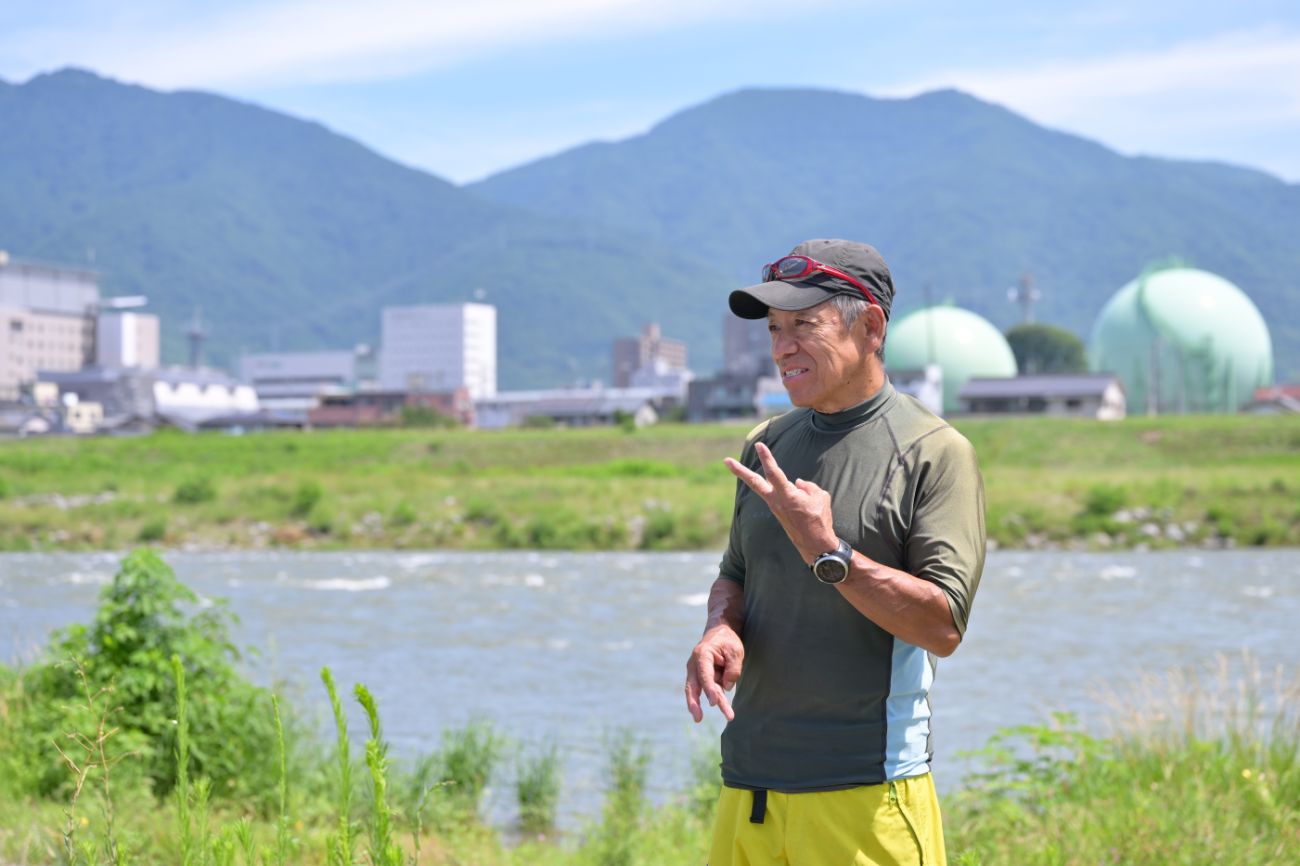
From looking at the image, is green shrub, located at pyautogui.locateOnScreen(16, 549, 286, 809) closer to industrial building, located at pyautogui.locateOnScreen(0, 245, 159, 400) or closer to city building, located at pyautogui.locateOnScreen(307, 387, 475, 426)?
city building, located at pyautogui.locateOnScreen(307, 387, 475, 426)

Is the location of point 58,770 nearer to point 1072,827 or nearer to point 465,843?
point 465,843

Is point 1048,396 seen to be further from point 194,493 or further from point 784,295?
point 784,295

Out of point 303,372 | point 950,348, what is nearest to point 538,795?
point 950,348

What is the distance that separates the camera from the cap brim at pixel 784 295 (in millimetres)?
3213

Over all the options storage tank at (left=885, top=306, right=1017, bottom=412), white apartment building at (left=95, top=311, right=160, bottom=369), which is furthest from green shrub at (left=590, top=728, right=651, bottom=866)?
white apartment building at (left=95, top=311, right=160, bottom=369)

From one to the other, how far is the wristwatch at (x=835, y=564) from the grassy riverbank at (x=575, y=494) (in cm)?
3198

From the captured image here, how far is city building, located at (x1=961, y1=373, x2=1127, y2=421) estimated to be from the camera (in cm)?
7581

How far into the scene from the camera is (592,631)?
1969 cm

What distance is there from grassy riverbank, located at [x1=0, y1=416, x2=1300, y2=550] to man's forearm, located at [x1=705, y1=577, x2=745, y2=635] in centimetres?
3149

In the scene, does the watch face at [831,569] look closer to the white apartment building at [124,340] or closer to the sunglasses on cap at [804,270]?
the sunglasses on cap at [804,270]

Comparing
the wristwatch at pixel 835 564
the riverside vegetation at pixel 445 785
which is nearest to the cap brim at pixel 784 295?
the wristwatch at pixel 835 564

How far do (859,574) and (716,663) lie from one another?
1.41ft

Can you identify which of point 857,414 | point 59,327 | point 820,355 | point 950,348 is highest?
point 59,327

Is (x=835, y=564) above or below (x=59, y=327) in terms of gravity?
below
